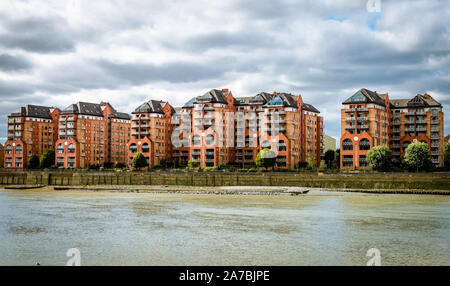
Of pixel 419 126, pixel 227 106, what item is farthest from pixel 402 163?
pixel 227 106

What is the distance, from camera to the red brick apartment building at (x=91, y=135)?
Answer: 151375 millimetres

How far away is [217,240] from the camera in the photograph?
3306 cm

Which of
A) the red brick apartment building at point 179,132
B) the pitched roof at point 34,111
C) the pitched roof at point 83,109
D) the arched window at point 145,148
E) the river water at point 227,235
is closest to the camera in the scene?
the river water at point 227,235

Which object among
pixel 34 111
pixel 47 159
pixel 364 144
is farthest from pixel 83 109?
pixel 364 144

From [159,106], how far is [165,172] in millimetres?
43313

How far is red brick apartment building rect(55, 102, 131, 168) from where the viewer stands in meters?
151

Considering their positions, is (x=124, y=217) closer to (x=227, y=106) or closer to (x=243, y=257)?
(x=243, y=257)

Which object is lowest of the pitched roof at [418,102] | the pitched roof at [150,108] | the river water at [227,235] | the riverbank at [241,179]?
the river water at [227,235]

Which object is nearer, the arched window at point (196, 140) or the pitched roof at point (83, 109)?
the arched window at point (196, 140)

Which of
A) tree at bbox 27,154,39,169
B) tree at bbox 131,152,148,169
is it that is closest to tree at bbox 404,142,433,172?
tree at bbox 131,152,148,169

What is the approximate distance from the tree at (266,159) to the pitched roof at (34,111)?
3572 inches

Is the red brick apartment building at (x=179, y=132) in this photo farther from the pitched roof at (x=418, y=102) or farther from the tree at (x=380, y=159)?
the pitched roof at (x=418, y=102)

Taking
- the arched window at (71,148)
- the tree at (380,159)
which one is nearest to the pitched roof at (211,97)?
the arched window at (71,148)

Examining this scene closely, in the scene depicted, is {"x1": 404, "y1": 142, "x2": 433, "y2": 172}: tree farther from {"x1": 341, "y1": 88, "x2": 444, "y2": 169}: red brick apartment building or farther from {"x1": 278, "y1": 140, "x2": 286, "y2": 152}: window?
{"x1": 278, "y1": 140, "x2": 286, "y2": 152}: window
